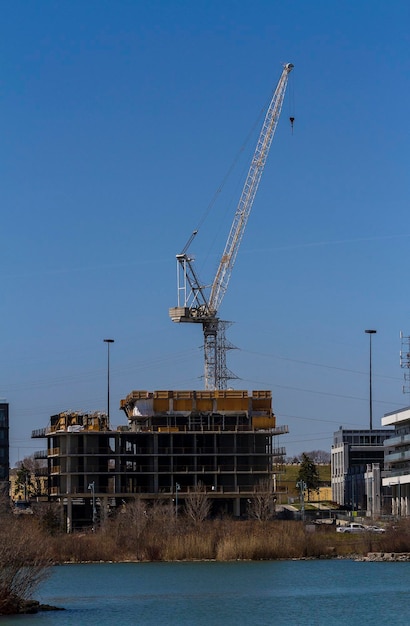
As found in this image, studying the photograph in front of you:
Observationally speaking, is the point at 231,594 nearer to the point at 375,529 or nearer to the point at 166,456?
the point at 375,529

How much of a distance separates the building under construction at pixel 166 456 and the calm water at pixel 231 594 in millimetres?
57132

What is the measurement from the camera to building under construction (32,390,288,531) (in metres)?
176

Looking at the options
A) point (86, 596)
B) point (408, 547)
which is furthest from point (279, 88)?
point (86, 596)

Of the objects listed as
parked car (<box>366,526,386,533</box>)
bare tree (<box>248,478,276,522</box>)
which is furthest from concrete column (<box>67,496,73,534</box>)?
parked car (<box>366,526,386,533</box>)

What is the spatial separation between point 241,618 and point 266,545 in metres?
52.0

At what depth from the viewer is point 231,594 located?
84688mm

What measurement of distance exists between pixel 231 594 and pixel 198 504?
7842 centimetres

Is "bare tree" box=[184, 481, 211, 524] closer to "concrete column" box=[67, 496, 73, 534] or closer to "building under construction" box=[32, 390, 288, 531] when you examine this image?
"building under construction" box=[32, 390, 288, 531]

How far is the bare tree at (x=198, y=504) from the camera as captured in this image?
157m

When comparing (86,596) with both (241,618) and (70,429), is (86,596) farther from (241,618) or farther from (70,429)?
(70,429)

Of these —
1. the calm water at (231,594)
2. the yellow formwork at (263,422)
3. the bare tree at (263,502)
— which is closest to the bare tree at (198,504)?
the bare tree at (263,502)

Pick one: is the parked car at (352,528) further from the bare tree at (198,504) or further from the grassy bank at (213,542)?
the bare tree at (198,504)

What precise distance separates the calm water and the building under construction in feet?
187

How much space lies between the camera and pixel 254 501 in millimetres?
172000
